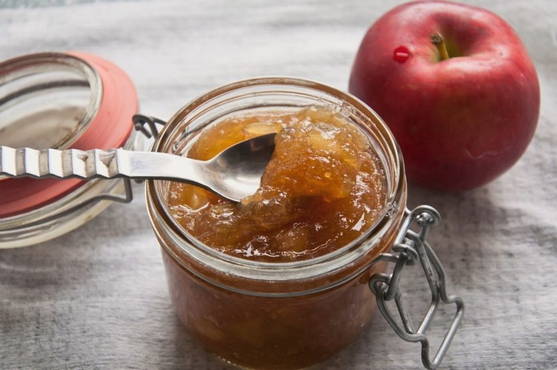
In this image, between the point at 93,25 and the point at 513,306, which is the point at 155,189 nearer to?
the point at 513,306

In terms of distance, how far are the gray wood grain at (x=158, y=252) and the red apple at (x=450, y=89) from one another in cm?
10

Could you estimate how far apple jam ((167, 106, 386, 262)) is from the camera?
37.1 inches

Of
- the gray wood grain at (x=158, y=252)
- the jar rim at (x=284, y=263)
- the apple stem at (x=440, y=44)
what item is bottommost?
the gray wood grain at (x=158, y=252)

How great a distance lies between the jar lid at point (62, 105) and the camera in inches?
48.8

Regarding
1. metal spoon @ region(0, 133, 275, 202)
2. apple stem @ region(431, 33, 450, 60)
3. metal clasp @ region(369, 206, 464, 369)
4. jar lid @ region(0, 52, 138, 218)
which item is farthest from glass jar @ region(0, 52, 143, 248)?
apple stem @ region(431, 33, 450, 60)

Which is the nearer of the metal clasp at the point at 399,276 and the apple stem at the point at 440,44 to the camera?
the metal clasp at the point at 399,276

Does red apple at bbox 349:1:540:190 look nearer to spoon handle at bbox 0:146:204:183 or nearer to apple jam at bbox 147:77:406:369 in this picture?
apple jam at bbox 147:77:406:369

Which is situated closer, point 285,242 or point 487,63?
point 285,242

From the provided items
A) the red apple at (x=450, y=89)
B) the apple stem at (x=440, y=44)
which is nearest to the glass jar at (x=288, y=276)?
the red apple at (x=450, y=89)

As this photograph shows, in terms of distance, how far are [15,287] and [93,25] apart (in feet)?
2.56

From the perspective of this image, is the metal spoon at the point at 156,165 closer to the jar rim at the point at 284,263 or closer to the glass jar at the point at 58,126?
the jar rim at the point at 284,263

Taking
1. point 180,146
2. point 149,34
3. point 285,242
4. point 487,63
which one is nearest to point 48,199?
point 180,146

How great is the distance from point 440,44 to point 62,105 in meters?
0.84

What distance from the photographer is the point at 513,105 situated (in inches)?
49.7
